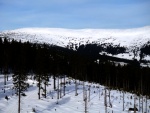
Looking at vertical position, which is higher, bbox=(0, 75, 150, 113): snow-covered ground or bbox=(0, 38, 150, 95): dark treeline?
bbox=(0, 38, 150, 95): dark treeline

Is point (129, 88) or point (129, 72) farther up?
point (129, 72)

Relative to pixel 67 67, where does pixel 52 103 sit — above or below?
below

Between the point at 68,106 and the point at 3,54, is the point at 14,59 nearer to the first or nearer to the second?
the point at 3,54

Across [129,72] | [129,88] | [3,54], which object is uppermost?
[3,54]

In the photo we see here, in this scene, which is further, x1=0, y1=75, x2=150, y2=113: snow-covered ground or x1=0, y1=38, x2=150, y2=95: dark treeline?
x1=0, y1=38, x2=150, y2=95: dark treeline

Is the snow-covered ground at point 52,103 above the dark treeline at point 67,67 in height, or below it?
below

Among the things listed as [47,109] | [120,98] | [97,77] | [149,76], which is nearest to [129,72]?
[149,76]

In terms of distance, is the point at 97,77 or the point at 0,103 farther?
the point at 97,77

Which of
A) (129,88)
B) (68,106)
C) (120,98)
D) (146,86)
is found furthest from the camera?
(129,88)

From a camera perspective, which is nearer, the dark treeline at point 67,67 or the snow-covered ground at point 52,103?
the snow-covered ground at point 52,103

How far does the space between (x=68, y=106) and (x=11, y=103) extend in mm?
13658

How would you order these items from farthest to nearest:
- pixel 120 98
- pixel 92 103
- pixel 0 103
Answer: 1. pixel 120 98
2. pixel 92 103
3. pixel 0 103

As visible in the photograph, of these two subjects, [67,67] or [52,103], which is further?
[67,67]

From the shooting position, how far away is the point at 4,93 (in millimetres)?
62219
